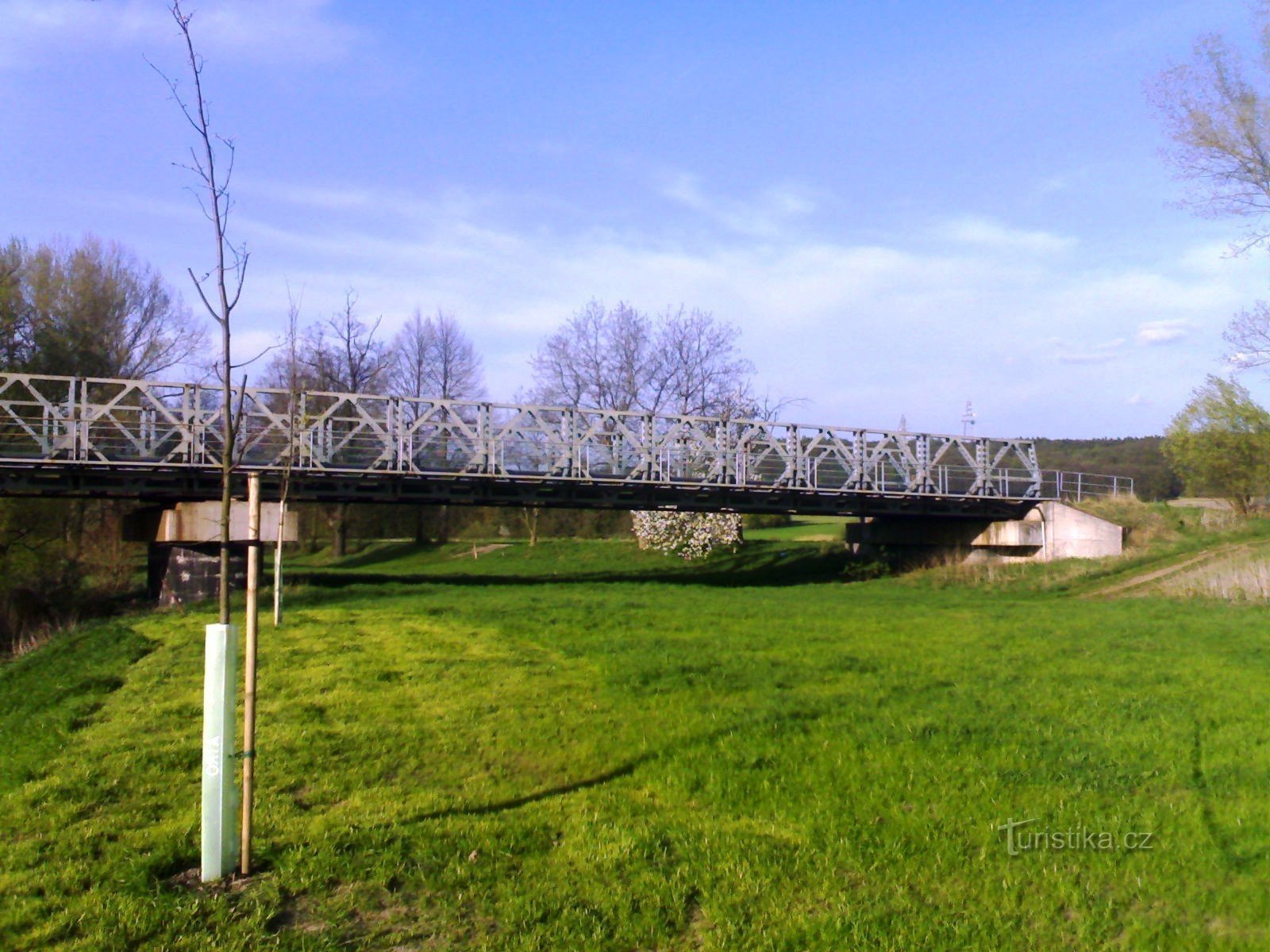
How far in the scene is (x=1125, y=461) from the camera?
6612 centimetres

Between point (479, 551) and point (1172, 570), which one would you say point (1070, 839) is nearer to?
point (1172, 570)

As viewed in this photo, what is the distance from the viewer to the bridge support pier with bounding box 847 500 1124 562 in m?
32.1

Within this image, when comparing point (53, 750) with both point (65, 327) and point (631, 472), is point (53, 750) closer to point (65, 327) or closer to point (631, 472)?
point (631, 472)

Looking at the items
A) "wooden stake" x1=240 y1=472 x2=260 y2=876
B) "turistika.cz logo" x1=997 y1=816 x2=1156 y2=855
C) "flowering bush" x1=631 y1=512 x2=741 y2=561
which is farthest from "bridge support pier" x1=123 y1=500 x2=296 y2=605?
"flowering bush" x1=631 y1=512 x2=741 y2=561

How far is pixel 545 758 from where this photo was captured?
750 cm

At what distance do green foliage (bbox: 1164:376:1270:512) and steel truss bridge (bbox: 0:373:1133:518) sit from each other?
93.4 inches

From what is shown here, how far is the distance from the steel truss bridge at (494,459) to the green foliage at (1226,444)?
7.79ft

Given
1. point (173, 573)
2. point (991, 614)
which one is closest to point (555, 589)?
point (173, 573)

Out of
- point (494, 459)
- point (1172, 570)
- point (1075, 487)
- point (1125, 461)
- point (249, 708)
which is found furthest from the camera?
point (1125, 461)

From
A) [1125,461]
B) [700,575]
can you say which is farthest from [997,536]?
[1125,461]

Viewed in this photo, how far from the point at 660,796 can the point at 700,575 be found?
31949 millimetres

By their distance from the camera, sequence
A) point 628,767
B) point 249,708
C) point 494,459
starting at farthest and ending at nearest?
point 494,459
point 628,767
point 249,708

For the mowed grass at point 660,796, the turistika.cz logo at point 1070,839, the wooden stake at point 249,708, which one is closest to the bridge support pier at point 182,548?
the mowed grass at point 660,796

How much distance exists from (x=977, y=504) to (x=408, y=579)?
18.2 metres
